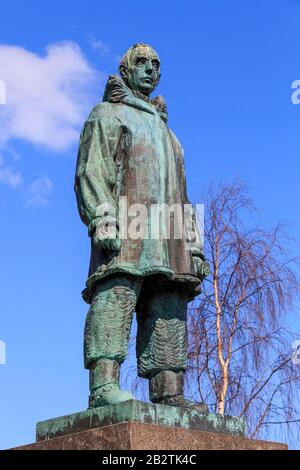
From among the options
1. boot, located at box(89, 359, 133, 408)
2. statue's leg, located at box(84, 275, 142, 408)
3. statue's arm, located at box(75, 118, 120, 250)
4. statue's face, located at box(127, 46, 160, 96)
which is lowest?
boot, located at box(89, 359, 133, 408)

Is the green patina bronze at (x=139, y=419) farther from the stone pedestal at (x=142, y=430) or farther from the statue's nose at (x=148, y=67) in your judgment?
the statue's nose at (x=148, y=67)

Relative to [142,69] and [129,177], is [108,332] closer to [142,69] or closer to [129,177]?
[129,177]

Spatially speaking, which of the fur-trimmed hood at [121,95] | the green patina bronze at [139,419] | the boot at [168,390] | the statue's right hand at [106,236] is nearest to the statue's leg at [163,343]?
the boot at [168,390]

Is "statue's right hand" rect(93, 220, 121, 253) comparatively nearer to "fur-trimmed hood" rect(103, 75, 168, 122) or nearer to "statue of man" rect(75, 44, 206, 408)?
"statue of man" rect(75, 44, 206, 408)

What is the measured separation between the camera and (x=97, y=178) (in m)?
6.88

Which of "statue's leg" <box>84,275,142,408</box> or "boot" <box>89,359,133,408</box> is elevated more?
"statue's leg" <box>84,275,142,408</box>

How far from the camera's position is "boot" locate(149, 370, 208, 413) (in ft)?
22.2

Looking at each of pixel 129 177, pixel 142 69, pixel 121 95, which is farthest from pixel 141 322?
pixel 142 69

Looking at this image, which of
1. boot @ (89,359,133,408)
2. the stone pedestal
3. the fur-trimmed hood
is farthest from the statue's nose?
the stone pedestal

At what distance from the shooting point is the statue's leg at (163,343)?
6848 mm

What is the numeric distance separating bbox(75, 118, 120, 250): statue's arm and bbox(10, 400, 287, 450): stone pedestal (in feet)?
4.08

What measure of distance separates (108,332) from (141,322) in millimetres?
564

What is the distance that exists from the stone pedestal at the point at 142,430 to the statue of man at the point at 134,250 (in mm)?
265
